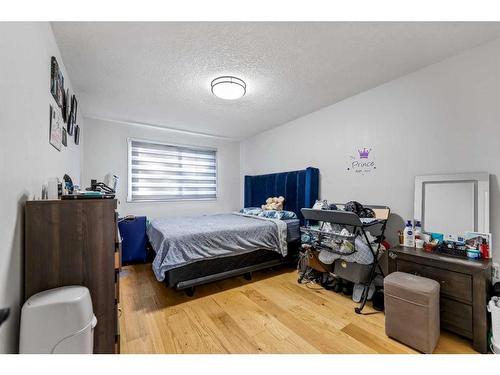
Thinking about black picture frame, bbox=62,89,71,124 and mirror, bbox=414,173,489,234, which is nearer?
mirror, bbox=414,173,489,234

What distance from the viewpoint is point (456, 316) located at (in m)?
Answer: 1.68

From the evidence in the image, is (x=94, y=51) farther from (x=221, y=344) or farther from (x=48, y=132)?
(x=221, y=344)

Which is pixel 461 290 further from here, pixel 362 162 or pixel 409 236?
pixel 362 162

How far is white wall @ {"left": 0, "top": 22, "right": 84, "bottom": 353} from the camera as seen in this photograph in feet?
3.27

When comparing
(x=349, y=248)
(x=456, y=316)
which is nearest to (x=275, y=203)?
(x=349, y=248)

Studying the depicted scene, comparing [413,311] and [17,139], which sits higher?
[17,139]

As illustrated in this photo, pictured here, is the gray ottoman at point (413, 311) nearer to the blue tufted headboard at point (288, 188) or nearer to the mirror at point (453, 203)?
the mirror at point (453, 203)

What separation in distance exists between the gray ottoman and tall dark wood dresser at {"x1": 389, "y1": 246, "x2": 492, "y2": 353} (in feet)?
0.42

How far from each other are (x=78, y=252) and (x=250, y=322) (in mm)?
1447

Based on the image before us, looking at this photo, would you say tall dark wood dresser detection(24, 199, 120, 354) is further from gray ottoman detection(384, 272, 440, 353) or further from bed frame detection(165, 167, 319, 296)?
gray ottoman detection(384, 272, 440, 353)

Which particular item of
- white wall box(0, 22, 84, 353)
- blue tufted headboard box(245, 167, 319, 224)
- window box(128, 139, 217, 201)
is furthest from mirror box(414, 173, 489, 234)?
window box(128, 139, 217, 201)
